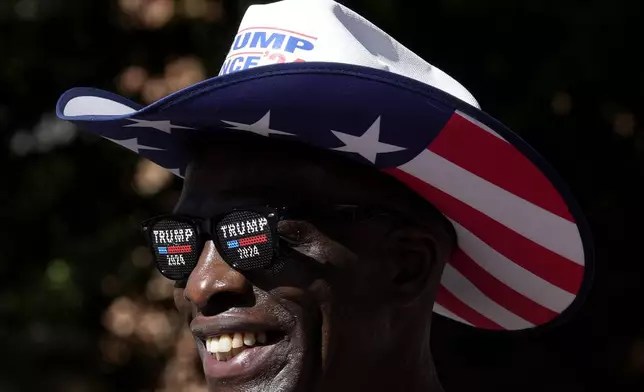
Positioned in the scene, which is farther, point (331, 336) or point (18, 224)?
point (18, 224)

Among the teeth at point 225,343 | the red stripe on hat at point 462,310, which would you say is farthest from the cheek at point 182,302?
the red stripe on hat at point 462,310

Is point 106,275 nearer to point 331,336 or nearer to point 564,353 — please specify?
point 564,353

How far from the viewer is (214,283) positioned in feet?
8.16

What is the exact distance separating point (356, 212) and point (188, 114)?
402 mm

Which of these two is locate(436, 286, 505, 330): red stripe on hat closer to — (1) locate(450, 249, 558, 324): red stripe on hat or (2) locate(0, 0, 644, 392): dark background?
(1) locate(450, 249, 558, 324): red stripe on hat

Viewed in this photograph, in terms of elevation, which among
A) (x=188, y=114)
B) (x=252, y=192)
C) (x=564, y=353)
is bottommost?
(x=564, y=353)

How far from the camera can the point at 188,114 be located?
2418mm

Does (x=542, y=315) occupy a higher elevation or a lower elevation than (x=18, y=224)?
higher

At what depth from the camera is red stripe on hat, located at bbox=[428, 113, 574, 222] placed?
245 cm

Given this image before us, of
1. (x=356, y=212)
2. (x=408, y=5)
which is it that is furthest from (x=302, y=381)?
(x=408, y=5)

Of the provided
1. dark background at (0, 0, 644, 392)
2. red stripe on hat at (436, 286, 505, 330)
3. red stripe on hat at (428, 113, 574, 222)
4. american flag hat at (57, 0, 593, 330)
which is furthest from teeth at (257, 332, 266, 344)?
dark background at (0, 0, 644, 392)

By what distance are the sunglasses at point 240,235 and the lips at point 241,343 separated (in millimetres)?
109

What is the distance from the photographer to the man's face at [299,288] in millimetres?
2461

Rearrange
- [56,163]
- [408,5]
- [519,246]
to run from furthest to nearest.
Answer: [56,163] < [408,5] < [519,246]
